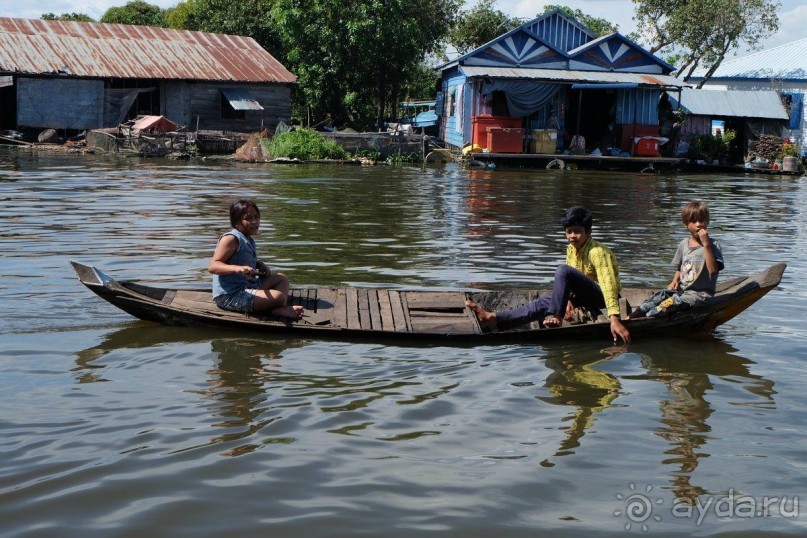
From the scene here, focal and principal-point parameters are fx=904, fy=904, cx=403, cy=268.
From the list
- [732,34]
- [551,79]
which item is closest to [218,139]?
[551,79]

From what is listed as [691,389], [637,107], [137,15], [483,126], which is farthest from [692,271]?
[137,15]

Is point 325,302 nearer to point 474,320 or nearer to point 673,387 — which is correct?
point 474,320

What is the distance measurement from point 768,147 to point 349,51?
52.2ft

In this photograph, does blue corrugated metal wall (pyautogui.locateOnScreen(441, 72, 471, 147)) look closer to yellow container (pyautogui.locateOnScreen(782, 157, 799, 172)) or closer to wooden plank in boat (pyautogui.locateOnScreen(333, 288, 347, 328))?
yellow container (pyautogui.locateOnScreen(782, 157, 799, 172))

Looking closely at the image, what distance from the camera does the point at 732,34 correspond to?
39906 mm

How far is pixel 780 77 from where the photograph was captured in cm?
3756

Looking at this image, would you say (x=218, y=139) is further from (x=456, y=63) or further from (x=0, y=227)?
(x=0, y=227)

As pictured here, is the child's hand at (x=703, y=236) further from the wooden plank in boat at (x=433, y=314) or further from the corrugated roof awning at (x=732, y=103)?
the corrugated roof awning at (x=732, y=103)

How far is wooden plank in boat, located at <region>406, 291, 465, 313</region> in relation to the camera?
25.2 ft

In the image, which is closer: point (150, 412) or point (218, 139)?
point (150, 412)

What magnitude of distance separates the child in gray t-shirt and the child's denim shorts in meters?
3.01

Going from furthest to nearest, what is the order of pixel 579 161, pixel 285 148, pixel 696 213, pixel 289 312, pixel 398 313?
pixel 579 161, pixel 285 148, pixel 398 313, pixel 289 312, pixel 696 213

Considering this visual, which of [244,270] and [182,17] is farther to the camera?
[182,17]

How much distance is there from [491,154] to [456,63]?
4604mm
